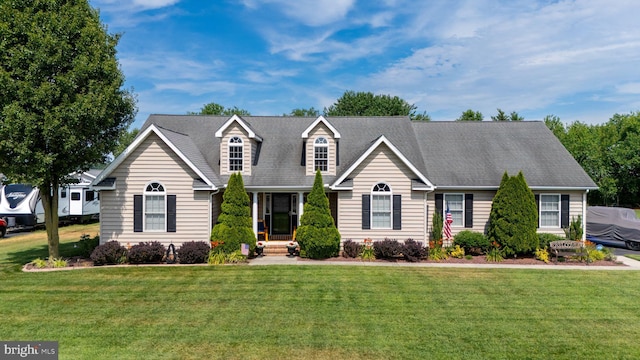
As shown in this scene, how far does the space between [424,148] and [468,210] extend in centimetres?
426

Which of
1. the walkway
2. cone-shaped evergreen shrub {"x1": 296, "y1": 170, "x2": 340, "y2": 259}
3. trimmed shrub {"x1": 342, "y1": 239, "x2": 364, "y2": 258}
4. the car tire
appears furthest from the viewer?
the car tire

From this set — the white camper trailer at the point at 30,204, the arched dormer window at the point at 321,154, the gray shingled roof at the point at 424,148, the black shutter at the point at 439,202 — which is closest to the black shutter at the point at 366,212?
the gray shingled roof at the point at 424,148

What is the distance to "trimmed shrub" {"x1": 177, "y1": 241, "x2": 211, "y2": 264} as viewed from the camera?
1645cm

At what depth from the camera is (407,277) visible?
14.5 meters

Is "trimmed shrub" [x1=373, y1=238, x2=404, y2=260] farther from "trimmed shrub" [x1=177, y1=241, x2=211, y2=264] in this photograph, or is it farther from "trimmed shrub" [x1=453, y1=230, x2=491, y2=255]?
"trimmed shrub" [x1=177, y1=241, x2=211, y2=264]

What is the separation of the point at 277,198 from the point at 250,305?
427 inches

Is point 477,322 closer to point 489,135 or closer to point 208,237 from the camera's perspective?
point 208,237

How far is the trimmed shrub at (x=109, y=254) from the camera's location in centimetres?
1612

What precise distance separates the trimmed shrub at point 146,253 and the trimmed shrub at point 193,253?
0.83 m

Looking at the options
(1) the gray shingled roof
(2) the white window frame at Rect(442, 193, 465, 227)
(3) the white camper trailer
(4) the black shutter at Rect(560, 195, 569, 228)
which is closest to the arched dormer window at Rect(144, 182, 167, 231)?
(1) the gray shingled roof

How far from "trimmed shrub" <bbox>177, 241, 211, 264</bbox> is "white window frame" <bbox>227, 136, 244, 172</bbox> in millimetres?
4638

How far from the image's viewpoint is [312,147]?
19.6 metres

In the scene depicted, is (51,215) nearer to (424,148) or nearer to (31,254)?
(31,254)

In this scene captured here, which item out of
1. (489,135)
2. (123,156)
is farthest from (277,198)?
(489,135)
